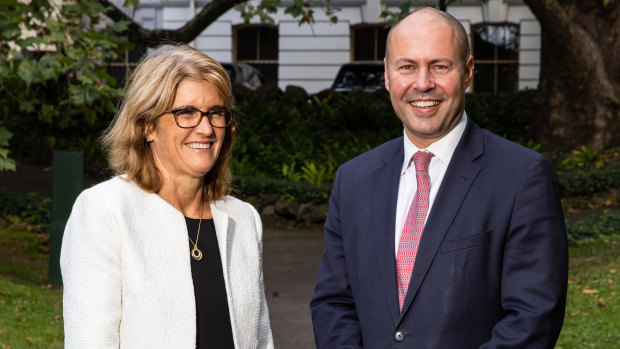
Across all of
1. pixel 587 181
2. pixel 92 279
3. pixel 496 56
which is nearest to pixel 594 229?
pixel 587 181

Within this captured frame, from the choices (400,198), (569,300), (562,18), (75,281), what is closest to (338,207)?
(400,198)

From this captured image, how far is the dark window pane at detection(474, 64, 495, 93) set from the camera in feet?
100

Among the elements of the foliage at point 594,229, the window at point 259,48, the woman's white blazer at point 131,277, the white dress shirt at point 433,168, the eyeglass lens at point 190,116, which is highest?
Answer: the window at point 259,48

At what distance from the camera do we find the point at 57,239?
9.46m

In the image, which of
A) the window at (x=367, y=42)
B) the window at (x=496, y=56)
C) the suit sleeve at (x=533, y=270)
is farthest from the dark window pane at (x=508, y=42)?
the suit sleeve at (x=533, y=270)

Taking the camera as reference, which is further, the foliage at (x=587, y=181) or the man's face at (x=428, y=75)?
the foliage at (x=587, y=181)

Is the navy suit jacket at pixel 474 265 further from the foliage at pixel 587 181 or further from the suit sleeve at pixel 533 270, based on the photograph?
the foliage at pixel 587 181

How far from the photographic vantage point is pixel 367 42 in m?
31.3

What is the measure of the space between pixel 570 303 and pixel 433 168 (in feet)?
17.4

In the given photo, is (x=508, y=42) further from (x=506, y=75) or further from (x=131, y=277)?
(x=131, y=277)

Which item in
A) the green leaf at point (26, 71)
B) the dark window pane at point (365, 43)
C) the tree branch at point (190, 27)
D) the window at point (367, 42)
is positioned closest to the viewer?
the green leaf at point (26, 71)

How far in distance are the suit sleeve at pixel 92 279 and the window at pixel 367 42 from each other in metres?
28.5

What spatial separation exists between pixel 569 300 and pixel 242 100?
13407 millimetres

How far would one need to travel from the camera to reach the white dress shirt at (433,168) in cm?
315
